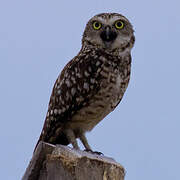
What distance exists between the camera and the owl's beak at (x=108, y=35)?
602cm

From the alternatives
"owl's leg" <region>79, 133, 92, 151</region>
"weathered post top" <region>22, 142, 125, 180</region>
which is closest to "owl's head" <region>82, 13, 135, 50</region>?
"owl's leg" <region>79, 133, 92, 151</region>

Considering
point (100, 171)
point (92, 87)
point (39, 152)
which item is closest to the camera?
point (100, 171)

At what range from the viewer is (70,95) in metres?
5.57

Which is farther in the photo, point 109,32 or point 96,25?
point 96,25

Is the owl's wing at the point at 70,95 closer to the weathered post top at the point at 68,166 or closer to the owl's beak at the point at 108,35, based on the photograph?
the owl's beak at the point at 108,35

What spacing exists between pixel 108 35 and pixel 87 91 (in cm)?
88

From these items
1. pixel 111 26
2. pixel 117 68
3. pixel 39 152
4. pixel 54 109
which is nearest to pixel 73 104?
pixel 54 109

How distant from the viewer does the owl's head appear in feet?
19.7

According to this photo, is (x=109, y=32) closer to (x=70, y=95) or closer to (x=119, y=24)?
(x=119, y=24)

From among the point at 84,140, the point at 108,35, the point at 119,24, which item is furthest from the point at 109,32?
the point at 84,140

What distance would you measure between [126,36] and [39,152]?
3.02 m

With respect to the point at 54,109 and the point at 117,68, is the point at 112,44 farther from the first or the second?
the point at 54,109

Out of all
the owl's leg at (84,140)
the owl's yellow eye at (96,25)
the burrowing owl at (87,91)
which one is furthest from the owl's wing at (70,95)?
the owl's yellow eye at (96,25)

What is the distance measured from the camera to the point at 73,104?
5.57m
